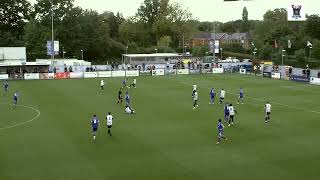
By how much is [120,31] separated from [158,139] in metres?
101

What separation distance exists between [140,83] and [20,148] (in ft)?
120

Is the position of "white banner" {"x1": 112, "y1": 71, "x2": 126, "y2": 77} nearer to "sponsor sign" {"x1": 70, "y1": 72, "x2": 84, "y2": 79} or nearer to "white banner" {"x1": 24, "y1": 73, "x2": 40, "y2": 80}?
"sponsor sign" {"x1": 70, "y1": 72, "x2": 84, "y2": 79}

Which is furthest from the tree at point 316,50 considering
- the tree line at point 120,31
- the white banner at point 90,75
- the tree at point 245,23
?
the tree at point 245,23

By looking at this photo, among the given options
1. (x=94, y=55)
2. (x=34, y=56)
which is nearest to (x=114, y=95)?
(x=34, y=56)

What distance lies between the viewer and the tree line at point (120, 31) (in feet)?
331

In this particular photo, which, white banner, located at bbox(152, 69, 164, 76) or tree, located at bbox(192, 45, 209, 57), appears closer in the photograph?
white banner, located at bbox(152, 69, 164, 76)

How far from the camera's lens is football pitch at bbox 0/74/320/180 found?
2070 cm

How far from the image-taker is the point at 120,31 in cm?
12556

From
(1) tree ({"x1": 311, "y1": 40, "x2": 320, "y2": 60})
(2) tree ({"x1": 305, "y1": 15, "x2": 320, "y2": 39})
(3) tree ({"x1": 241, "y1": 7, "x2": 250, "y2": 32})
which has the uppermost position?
(3) tree ({"x1": 241, "y1": 7, "x2": 250, "y2": 32})

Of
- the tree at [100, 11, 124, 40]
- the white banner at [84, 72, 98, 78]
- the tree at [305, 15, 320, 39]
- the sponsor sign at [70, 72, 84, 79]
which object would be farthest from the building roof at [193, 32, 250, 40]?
the sponsor sign at [70, 72, 84, 79]

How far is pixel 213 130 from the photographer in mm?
29547

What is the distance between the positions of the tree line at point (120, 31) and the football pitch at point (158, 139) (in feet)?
163

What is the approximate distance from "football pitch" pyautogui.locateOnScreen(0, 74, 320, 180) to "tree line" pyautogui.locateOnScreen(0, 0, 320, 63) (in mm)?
49699

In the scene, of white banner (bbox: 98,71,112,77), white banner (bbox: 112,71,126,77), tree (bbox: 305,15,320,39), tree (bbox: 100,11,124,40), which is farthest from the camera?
tree (bbox: 100,11,124,40)
